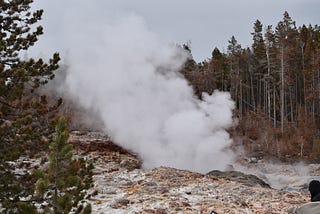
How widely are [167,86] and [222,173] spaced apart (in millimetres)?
5647

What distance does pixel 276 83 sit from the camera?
42969mm

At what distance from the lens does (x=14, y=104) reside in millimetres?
8523

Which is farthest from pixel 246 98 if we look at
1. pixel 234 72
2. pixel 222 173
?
pixel 222 173

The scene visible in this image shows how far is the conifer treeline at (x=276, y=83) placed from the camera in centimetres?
3622

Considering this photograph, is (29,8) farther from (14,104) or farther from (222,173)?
(222,173)

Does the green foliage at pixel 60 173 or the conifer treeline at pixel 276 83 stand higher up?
the conifer treeline at pixel 276 83

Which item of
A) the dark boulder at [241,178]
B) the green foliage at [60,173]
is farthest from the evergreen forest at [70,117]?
the dark boulder at [241,178]

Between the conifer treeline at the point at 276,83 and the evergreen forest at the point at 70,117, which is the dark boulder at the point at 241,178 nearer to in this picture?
the evergreen forest at the point at 70,117

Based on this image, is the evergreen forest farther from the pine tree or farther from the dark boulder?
the dark boulder

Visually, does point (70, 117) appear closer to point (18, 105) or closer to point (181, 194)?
point (181, 194)

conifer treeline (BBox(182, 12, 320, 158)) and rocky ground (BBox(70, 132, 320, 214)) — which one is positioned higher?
conifer treeline (BBox(182, 12, 320, 158))

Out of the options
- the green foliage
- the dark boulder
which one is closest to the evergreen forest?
the green foliage

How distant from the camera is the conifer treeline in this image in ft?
119

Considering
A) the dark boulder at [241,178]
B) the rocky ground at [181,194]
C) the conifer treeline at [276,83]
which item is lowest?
the rocky ground at [181,194]
